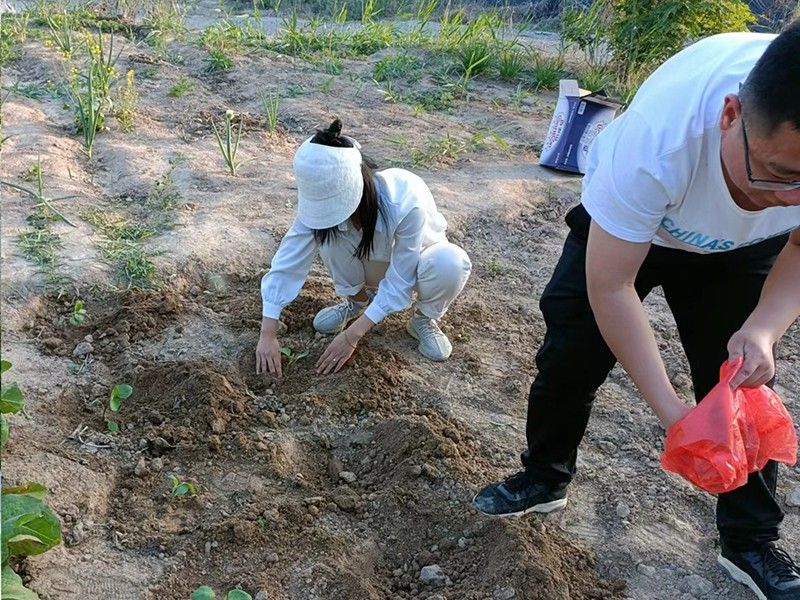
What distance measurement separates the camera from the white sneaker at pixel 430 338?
3.18m

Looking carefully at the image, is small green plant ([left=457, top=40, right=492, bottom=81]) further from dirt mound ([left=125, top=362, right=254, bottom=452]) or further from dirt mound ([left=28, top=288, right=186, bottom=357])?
dirt mound ([left=125, top=362, right=254, bottom=452])

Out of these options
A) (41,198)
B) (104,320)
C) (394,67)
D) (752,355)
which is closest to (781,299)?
(752,355)

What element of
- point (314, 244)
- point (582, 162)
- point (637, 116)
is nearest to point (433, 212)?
point (314, 244)

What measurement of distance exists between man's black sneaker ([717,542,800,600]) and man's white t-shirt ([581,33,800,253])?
97cm

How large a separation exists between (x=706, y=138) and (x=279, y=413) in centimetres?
168

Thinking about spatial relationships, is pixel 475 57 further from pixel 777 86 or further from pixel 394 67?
pixel 777 86

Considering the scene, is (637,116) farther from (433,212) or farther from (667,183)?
(433,212)

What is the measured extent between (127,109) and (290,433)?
9.25 ft

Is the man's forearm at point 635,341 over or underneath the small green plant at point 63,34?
over

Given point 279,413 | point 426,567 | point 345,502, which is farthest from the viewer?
point 279,413

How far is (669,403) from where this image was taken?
5.68 feet

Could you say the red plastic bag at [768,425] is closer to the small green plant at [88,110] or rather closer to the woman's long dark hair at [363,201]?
the woman's long dark hair at [363,201]

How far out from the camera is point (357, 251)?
3.00m

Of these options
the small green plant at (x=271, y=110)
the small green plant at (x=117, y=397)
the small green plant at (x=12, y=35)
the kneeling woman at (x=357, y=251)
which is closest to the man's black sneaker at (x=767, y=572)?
the kneeling woman at (x=357, y=251)
